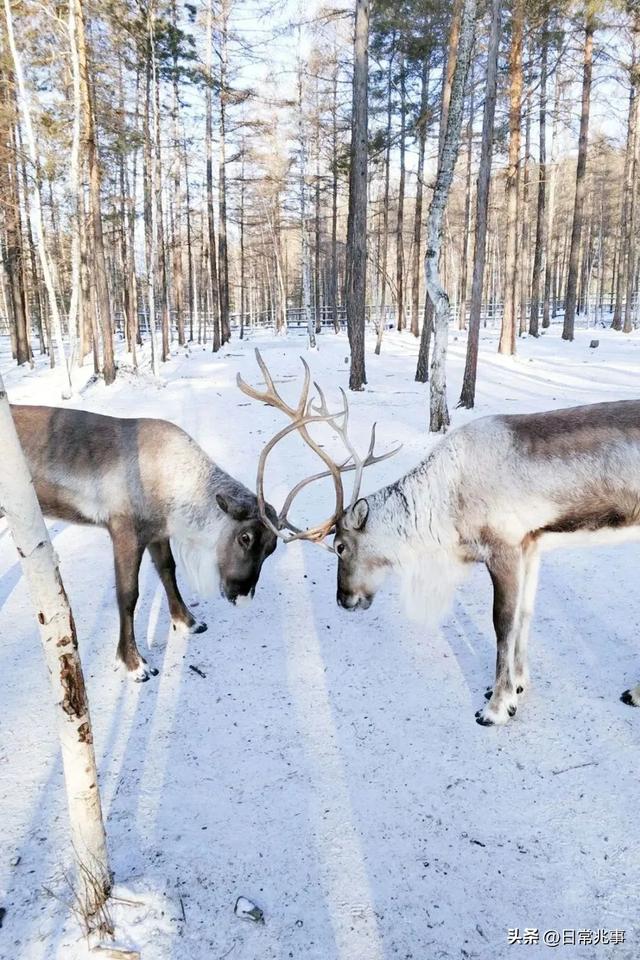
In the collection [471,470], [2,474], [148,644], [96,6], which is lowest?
[148,644]

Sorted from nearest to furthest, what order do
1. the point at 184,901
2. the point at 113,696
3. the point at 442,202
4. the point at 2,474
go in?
the point at 2,474
the point at 184,901
the point at 113,696
the point at 442,202

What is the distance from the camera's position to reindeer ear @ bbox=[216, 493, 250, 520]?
3.64 meters

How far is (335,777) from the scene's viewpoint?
273cm

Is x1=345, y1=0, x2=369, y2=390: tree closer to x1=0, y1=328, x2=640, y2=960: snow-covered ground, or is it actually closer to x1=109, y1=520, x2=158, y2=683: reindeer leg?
x1=0, y1=328, x2=640, y2=960: snow-covered ground

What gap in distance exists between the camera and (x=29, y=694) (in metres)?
3.35

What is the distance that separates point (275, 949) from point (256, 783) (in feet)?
2.49

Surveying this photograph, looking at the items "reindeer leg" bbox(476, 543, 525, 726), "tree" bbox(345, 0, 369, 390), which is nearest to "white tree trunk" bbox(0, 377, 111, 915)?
"reindeer leg" bbox(476, 543, 525, 726)

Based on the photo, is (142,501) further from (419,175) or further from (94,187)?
(419,175)

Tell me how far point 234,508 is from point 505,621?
5.51ft

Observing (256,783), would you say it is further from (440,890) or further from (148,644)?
(148,644)

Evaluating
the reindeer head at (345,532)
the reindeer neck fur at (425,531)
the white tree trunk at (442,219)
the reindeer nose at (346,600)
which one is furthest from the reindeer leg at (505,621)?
the white tree trunk at (442,219)

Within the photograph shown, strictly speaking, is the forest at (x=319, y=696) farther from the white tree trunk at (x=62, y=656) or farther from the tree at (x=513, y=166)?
the tree at (x=513, y=166)

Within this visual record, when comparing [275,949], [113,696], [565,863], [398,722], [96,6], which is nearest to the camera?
[275,949]

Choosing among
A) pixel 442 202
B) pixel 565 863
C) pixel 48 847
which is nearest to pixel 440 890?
pixel 565 863
